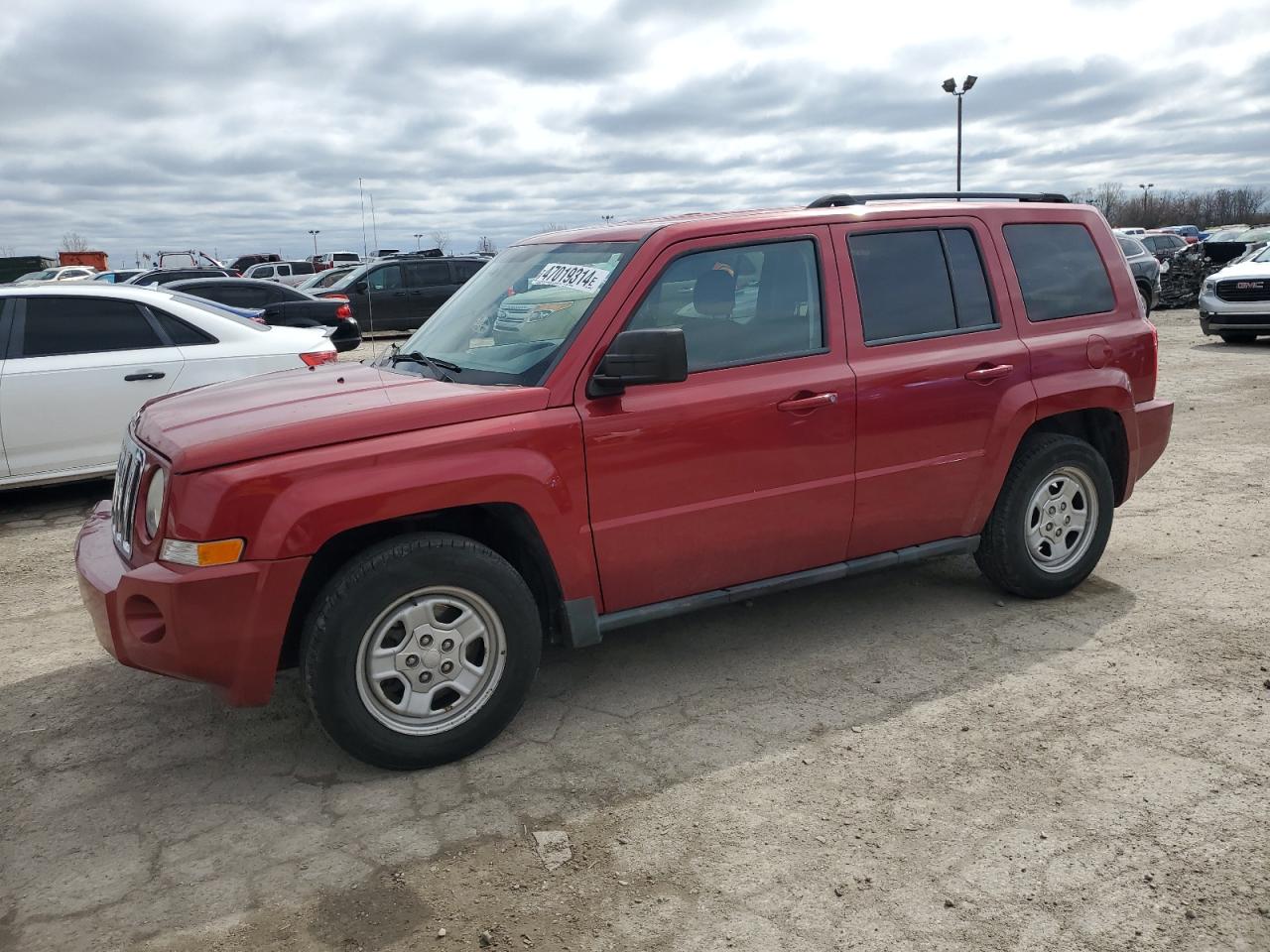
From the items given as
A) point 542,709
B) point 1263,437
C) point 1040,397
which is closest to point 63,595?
point 542,709

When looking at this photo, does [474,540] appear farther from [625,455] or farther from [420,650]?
[625,455]

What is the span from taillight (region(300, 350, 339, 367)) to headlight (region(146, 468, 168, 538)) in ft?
14.8

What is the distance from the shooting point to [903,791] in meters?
3.42

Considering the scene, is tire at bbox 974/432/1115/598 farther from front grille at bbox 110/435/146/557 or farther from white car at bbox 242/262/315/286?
white car at bbox 242/262/315/286

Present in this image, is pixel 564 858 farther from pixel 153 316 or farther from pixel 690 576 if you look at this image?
pixel 153 316

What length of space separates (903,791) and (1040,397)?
214 cm

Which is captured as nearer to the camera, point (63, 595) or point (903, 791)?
point (903, 791)

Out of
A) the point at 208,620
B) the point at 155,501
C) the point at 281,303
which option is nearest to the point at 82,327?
the point at 155,501

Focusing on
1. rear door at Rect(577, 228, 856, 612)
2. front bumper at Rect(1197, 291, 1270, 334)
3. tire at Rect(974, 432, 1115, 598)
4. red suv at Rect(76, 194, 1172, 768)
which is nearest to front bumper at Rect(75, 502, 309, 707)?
red suv at Rect(76, 194, 1172, 768)

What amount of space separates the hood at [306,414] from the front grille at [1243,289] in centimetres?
1482

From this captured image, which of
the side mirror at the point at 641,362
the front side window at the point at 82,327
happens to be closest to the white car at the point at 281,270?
the front side window at the point at 82,327

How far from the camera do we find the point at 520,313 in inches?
167

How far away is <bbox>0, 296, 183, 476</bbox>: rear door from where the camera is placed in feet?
23.5

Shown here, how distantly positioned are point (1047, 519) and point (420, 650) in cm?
308
